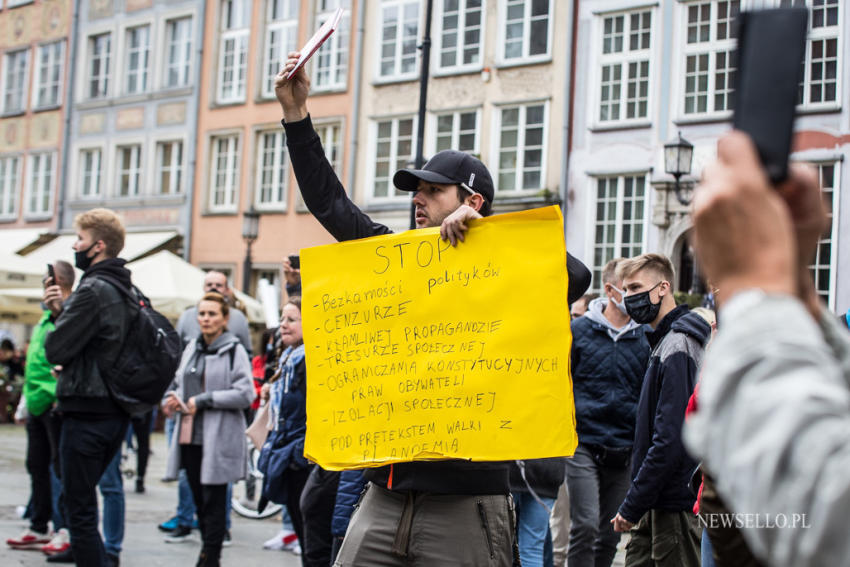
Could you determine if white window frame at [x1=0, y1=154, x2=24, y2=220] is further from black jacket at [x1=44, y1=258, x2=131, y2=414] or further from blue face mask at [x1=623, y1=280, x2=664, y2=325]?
blue face mask at [x1=623, y1=280, x2=664, y2=325]

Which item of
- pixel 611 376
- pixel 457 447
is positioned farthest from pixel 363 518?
pixel 611 376

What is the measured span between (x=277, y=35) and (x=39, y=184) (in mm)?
10204

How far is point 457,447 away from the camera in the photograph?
338 centimetres

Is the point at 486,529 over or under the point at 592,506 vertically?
over

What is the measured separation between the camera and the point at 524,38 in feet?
75.9

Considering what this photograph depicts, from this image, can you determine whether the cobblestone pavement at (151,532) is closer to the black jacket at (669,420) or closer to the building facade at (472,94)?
the black jacket at (669,420)

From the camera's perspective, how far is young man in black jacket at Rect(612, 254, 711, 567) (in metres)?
4.73

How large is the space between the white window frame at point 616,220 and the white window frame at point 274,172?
28.1 ft

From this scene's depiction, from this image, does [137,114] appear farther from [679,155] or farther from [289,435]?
[289,435]

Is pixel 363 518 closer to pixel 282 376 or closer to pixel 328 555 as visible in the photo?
pixel 328 555

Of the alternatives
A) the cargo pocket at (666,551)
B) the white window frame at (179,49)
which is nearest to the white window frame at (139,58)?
the white window frame at (179,49)

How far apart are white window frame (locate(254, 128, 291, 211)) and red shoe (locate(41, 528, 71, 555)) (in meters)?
19.7

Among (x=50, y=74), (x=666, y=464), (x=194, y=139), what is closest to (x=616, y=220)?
(x=194, y=139)

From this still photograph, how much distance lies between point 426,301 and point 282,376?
2.87 meters
